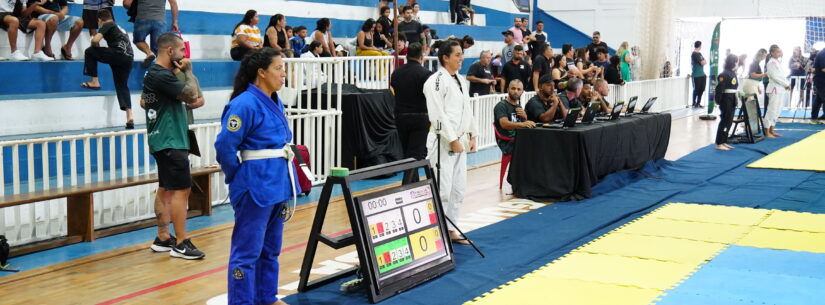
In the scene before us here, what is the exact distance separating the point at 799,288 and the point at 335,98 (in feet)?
19.6

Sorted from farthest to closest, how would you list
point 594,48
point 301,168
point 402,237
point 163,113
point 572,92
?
1. point 594,48
2. point 572,92
3. point 163,113
4. point 402,237
5. point 301,168

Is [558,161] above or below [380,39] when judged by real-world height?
below

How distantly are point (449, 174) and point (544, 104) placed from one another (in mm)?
3206

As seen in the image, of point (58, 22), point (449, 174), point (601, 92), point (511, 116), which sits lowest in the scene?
point (449, 174)

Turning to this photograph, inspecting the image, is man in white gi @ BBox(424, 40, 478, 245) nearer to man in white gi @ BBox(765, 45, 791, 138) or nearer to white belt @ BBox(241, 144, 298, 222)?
white belt @ BBox(241, 144, 298, 222)

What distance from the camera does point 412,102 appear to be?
7.00m

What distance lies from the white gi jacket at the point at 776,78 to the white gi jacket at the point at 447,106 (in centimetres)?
1004

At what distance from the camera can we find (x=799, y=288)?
5320 millimetres

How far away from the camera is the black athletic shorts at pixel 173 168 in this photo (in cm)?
594

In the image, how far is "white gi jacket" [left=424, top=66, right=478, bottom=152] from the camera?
629 cm

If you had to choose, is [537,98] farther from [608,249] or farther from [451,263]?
[451,263]

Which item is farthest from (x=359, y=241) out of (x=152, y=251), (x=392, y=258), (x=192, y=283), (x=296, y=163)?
(x=152, y=251)

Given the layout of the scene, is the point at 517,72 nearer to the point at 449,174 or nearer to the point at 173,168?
the point at 449,174

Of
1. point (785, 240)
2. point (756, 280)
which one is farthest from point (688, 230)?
point (756, 280)
